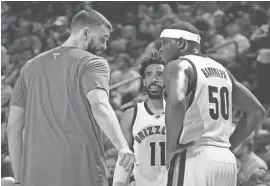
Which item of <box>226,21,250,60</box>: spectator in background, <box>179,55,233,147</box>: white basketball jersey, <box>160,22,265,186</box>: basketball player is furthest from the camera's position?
<box>226,21,250,60</box>: spectator in background

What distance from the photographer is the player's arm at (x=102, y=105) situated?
3459 mm

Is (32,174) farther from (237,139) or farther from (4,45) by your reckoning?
(4,45)

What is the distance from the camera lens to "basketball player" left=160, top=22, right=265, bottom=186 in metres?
4.02

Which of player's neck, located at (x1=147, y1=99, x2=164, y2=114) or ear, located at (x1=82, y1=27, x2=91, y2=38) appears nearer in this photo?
ear, located at (x1=82, y1=27, x2=91, y2=38)

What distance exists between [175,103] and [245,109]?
0.88 m

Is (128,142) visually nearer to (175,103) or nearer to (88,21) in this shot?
(175,103)

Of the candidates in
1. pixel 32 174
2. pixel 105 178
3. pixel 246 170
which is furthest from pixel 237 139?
pixel 246 170

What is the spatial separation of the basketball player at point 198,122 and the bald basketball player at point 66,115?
20.9 inches

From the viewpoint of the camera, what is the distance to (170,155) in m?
4.12

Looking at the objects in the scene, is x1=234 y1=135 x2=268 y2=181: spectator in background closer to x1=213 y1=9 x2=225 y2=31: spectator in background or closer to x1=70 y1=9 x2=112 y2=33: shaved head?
x1=213 y1=9 x2=225 y2=31: spectator in background

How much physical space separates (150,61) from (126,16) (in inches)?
273

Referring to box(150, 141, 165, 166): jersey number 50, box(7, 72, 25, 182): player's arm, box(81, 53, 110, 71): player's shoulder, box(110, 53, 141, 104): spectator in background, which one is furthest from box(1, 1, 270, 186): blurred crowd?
box(81, 53, 110, 71): player's shoulder

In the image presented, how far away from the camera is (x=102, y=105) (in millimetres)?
3598

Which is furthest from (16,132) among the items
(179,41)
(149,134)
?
(149,134)
